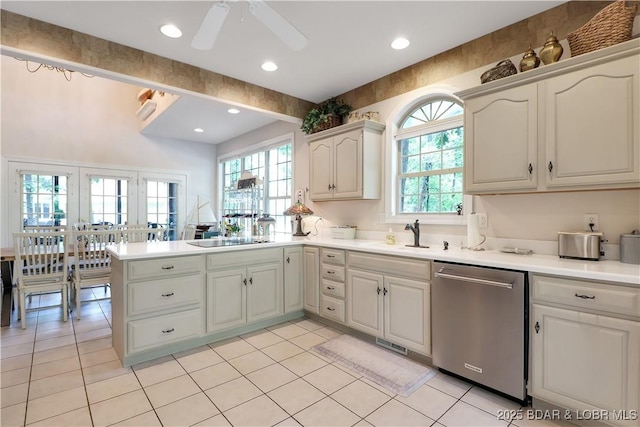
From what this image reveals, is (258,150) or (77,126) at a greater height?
(77,126)

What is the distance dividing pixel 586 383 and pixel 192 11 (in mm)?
3523

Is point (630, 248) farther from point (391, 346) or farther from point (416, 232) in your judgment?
point (391, 346)

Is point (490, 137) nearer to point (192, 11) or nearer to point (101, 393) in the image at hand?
point (192, 11)

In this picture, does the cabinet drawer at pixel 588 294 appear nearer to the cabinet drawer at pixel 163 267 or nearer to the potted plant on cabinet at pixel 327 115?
the cabinet drawer at pixel 163 267

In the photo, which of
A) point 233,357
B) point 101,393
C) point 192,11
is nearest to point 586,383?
point 233,357

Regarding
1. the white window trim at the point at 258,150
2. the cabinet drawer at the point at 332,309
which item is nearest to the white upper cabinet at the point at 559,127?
the cabinet drawer at the point at 332,309

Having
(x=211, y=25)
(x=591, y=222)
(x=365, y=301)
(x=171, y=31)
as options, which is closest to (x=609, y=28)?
(x=591, y=222)

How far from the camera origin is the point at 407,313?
8.41ft

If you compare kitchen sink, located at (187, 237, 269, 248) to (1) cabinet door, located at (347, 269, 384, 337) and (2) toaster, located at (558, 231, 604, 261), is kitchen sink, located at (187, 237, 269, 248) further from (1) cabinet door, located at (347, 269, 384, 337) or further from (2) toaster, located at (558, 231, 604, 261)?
(2) toaster, located at (558, 231, 604, 261)

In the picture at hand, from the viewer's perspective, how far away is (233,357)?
8.69 feet

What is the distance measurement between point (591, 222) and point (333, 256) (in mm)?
2057

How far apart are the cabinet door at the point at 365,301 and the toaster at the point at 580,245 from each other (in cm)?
132

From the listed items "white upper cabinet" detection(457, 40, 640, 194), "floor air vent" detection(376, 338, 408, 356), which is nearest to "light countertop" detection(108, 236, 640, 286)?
"white upper cabinet" detection(457, 40, 640, 194)

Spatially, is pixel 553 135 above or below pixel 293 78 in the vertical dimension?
below
